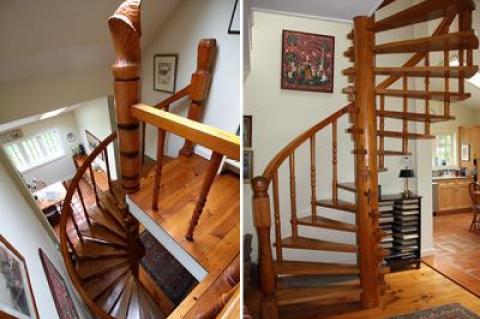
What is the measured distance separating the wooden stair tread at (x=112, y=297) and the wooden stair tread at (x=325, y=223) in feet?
1.75

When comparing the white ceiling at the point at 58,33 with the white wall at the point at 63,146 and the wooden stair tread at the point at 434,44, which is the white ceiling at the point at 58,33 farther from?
the wooden stair tread at the point at 434,44

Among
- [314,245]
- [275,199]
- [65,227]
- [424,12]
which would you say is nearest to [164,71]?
[65,227]

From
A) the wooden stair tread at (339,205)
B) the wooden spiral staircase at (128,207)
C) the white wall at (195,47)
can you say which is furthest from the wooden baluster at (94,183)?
the wooden stair tread at (339,205)

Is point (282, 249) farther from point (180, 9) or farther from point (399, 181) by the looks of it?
point (180, 9)

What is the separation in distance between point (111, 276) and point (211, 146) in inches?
11.1

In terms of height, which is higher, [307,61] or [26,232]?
[307,61]

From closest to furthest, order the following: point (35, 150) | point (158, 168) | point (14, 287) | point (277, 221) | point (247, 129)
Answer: point (14, 287) < point (35, 150) < point (158, 168) < point (247, 129) < point (277, 221)

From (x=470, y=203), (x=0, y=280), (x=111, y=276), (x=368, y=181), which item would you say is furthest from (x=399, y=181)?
(x=0, y=280)

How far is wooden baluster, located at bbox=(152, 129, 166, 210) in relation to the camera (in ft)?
1.76

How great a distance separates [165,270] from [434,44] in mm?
976

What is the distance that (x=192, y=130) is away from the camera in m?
0.49

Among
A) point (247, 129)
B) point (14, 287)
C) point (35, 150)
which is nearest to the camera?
point (14, 287)

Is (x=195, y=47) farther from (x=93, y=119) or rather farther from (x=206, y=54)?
(x=93, y=119)

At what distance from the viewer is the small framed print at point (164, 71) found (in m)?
0.49
